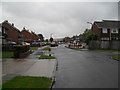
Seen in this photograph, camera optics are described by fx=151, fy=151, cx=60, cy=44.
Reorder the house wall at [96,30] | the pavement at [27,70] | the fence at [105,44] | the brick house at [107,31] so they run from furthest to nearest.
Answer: the brick house at [107,31]
the house wall at [96,30]
the fence at [105,44]
the pavement at [27,70]

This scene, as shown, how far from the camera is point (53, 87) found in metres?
6.27

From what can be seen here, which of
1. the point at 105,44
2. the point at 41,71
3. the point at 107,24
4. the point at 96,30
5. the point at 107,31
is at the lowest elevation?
the point at 41,71

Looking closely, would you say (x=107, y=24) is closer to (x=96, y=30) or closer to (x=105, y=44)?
(x=96, y=30)

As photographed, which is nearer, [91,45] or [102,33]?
[91,45]

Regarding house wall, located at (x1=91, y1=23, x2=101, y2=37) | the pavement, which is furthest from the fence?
the pavement

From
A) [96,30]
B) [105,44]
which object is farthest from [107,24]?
[105,44]

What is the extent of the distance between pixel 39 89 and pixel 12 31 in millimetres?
53572

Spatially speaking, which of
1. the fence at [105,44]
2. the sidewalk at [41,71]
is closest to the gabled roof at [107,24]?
the fence at [105,44]

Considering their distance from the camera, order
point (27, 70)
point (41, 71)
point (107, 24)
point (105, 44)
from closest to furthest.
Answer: point (41, 71) → point (27, 70) → point (105, 44) → point (107, 24)

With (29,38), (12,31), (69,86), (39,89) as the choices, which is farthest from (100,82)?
(29,38)

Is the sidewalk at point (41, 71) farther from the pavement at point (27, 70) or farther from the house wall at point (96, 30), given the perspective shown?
the house wall at point (96, 30)

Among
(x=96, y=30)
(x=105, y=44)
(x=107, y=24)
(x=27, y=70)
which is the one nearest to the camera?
(x=27, y=70)

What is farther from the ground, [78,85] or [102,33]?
[102,33]

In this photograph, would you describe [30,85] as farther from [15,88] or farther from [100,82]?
[100,82]
